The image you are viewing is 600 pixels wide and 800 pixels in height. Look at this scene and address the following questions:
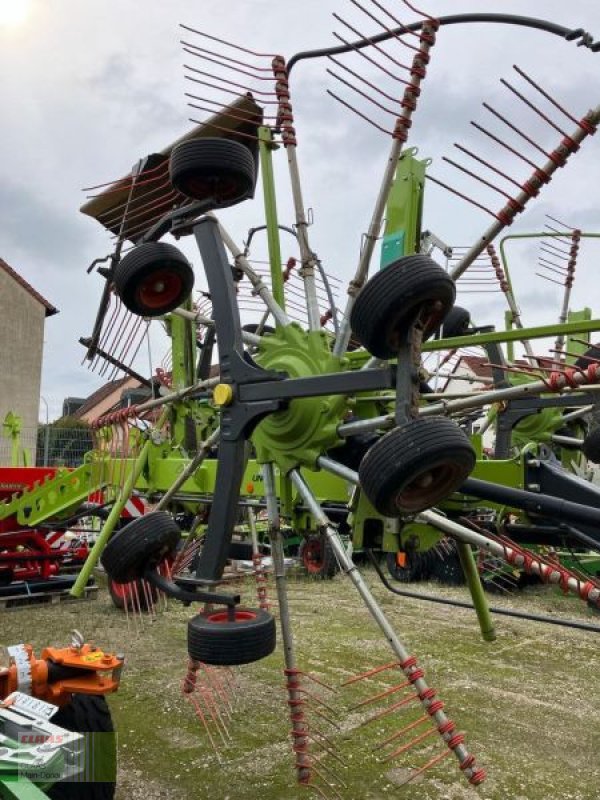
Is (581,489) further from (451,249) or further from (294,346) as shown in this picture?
(294,346)

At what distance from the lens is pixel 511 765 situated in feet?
12.7

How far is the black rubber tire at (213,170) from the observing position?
3395mm

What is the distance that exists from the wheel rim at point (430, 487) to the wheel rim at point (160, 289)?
1.78m

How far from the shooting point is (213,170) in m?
3.41

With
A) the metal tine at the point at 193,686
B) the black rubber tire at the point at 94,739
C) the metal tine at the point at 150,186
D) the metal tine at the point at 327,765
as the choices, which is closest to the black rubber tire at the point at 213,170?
the metal tine at the point at 150,186

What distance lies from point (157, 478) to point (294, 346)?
308cm

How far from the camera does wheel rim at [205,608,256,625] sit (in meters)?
3.01

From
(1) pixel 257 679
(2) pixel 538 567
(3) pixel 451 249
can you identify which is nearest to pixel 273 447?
(2) pixel 538 567

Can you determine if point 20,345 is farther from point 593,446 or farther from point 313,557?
point 593,446

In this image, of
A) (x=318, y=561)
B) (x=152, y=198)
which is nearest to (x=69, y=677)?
(x=152, y=198)

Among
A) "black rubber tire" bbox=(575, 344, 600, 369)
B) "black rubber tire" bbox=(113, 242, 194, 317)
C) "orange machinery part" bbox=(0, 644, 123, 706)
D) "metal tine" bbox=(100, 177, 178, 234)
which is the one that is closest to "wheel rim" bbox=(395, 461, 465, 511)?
"black rubber tire" bbox=(575, 344, 600, 369)

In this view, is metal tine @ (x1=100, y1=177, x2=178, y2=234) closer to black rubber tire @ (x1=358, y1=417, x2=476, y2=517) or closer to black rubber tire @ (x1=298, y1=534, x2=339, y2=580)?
black rubber tire @ (x1=358, y1=417, x2=476, y2=517)

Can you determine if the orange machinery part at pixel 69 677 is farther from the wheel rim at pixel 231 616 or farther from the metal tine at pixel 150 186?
the metal tine at pixel 150 186

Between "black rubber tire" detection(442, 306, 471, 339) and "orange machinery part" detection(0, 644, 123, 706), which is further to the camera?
"black rubber tire" detection(442, 306, 471, 339)
